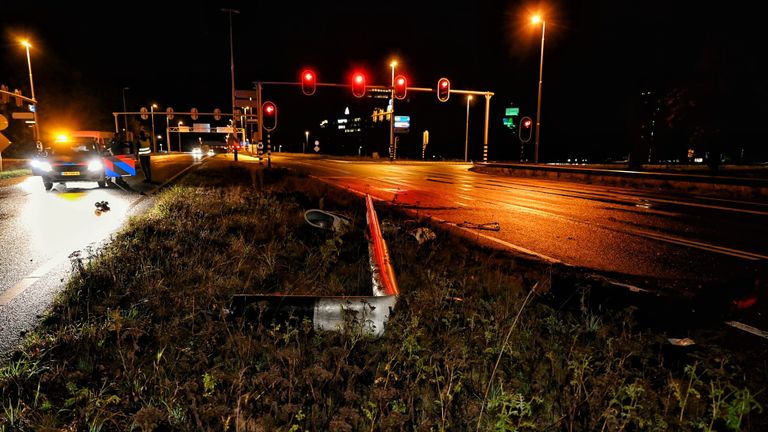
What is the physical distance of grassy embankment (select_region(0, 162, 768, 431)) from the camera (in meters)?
2.45

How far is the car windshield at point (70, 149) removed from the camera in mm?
15014

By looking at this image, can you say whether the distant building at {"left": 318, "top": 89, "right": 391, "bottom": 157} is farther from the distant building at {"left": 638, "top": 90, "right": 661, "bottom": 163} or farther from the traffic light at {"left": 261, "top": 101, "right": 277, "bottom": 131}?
the traffic light at {"left": 261, "top": 101, "right": 277, "bottom": 131}

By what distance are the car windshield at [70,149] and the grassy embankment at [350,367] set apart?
40.8 feet

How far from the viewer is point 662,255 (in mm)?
6746

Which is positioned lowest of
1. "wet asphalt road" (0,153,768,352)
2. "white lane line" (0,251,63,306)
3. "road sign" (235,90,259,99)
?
"wet asphalt road" (0,153,768,352)

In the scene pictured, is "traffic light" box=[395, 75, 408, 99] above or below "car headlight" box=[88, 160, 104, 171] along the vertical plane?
above

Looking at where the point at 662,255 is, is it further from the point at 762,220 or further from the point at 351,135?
the point at 351,135

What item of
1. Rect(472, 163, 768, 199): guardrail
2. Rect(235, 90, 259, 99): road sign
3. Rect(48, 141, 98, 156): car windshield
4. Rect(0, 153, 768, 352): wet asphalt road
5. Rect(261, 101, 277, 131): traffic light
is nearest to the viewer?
Rect(0, 153, 768, 352): wet asphalt road

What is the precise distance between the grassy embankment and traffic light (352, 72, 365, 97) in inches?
1056

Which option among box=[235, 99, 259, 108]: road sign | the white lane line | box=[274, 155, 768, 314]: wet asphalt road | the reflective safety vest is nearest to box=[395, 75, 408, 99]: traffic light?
box=[235, 99, 259, 108]: road sign

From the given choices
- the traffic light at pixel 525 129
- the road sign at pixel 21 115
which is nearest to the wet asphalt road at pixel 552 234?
the road sign at pixel 21 115

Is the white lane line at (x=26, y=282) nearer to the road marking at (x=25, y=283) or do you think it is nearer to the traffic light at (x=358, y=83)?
the road marking at (x=25, y=283)

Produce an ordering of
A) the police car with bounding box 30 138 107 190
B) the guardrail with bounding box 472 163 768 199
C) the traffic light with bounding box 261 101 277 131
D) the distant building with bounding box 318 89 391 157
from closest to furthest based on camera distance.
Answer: the police car with bounding box 30 138 107 190
the guardrail with bounding box 472 163 768 199
the traffic light with bounding box 261 101 277 131
the distant building with bounding box 318 89 391 157

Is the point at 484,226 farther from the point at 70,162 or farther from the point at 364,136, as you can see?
the point at 364,136
